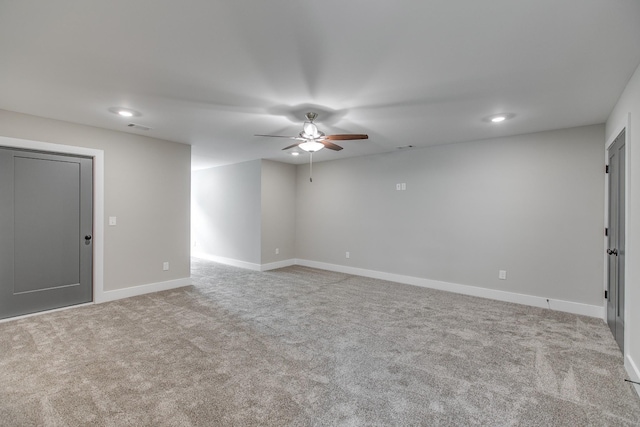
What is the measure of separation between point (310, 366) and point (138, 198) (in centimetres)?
372

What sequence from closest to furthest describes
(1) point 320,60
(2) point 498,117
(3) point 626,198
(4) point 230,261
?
(1) point 320,60 < (3) point 626,198 < (2) point 498,117 < (4) point 230,261

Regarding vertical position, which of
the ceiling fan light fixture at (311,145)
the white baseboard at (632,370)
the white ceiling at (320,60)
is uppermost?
the white ceiling at (320,60)

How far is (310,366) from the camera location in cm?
252

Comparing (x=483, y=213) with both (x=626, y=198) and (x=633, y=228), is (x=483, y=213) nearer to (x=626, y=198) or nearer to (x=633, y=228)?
(x=626, y=198)

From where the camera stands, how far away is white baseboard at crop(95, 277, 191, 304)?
4184 mm

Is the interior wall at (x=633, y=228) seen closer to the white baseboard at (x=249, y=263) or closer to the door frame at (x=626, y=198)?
the door frame at (x=626, y=198)

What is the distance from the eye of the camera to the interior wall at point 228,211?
6.52 meters

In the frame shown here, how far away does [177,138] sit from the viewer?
4.71m

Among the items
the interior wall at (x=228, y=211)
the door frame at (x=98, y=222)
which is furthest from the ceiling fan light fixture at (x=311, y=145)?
the interior wall at (x=228, y=211)

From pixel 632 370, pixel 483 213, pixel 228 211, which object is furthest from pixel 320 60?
pixel 228 211

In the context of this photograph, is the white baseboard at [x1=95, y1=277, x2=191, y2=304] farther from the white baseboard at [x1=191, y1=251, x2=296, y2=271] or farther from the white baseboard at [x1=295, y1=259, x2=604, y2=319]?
the white baseboard at [x1=295, y1=259, x2=604, y2=319]

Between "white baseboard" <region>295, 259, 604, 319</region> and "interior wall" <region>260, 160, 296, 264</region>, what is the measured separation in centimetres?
122

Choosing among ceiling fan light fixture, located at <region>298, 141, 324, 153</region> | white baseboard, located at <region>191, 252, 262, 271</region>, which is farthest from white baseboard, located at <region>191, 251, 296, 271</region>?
ceiling fan light fixture, located at <region>298, 141, 324, 153</region>

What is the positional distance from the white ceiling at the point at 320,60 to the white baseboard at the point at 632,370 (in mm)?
2310
